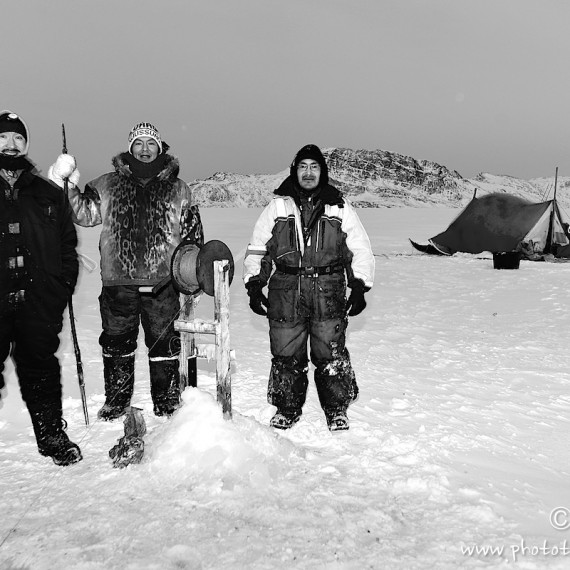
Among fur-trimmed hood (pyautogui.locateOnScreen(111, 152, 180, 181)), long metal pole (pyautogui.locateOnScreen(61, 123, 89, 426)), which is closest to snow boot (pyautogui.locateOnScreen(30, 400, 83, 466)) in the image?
long metal pole (pyautogui.locateOnScreen(61, 123, 89, 426))

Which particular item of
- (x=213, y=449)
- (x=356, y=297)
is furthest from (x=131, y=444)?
(x=356, y=297)

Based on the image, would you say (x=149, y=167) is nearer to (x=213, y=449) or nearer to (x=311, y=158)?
(x=311, y=158)

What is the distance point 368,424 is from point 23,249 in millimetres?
2761

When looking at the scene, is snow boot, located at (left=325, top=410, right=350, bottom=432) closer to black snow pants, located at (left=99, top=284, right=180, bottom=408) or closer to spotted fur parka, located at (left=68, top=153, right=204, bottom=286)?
black snow pants, located at (left=99, top=284, right=180, bottom=408)

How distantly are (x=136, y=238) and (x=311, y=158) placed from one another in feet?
4.78

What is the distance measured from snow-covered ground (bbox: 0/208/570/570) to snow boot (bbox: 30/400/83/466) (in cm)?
Result: 8

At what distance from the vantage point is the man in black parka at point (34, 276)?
2.81 metres

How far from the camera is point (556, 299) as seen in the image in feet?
30.6

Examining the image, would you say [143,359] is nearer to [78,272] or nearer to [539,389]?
[78,272]

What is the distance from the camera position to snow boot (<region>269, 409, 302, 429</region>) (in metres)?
3.58

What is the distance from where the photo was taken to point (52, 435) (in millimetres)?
3012

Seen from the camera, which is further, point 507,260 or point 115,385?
point 507,260

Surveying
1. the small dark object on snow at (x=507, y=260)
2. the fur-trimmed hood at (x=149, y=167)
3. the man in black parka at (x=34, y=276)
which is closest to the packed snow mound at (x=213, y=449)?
the man in black parka at (x=34, y=276)

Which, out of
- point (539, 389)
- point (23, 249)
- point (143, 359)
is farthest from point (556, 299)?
point (23, 249)
